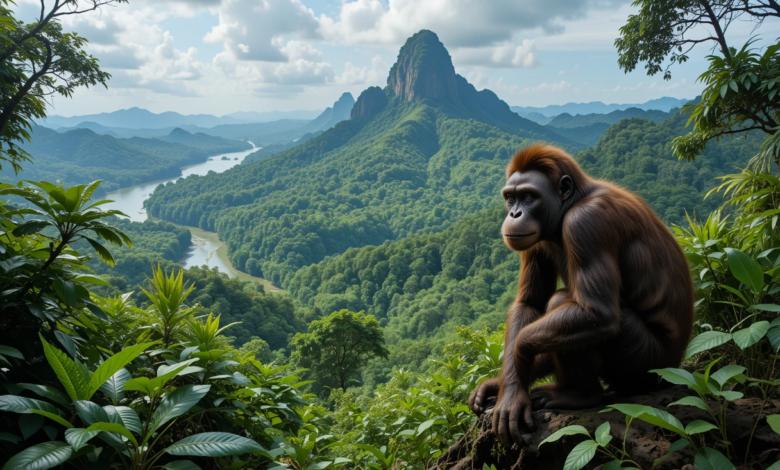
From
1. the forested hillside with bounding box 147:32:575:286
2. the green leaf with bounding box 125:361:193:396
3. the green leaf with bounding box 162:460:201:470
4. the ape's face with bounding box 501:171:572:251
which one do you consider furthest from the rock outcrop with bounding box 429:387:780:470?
the forested hillside with bounding box 147:32:575:286

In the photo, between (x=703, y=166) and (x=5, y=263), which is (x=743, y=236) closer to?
(x=5, y=263)

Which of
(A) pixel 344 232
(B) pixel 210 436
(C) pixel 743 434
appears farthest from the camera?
(A) pixel 344 232

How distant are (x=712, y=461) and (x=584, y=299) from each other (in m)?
0.78

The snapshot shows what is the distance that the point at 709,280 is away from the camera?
10.1 feet

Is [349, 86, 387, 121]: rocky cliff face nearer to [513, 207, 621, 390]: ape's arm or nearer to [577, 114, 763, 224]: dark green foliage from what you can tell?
[577, 114, 763, 224]: dark green foliage

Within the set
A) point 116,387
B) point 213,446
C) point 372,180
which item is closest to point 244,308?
point 116,387

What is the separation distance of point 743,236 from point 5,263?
4.32 m

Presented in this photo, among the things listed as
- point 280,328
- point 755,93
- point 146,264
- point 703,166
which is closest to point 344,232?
point 146,264

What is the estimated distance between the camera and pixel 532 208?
8.23ft

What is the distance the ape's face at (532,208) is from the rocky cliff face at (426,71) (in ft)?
530

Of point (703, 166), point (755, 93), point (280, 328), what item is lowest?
point (280, 328)

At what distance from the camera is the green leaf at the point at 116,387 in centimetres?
189

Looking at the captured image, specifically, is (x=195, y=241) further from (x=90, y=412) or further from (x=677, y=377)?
(x=677, y=377)

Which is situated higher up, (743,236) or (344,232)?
(743,236)
